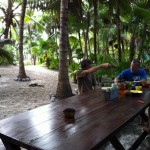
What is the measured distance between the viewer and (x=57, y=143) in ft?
6.32

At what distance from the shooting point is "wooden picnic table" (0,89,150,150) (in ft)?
6.40

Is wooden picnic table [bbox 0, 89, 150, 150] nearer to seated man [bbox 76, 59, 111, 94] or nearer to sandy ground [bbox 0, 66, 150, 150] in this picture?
sandy ground [bbox 0, 66, 150, 150]

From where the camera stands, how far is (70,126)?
233cm

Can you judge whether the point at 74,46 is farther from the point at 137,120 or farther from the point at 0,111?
the point at 137,120

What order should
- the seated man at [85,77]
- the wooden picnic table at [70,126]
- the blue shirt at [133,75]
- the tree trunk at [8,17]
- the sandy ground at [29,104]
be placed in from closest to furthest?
the wooden picnic table at [70,126]
the sandy ground at [29,104]
the seated man at [85,77]
the blue shirt at [133,75]
the tree trunk at [8,17]

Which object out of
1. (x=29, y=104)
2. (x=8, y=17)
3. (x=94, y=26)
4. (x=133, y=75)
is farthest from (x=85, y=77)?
(x=8, y=17)

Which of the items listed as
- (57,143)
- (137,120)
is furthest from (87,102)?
(137,120)

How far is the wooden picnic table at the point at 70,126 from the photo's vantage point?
1.95 m

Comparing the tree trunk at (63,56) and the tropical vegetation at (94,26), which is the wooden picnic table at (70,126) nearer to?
the tree trunk at (63,56)

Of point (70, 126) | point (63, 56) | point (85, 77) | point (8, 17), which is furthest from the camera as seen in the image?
point (8, 17)

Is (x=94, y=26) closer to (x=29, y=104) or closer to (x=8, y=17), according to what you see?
(x=29, y=104)

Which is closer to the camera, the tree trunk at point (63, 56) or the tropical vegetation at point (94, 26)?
the tree trunk at point (63, 56)

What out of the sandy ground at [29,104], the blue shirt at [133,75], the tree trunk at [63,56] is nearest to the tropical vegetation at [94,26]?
the tree trunk at [63,56]

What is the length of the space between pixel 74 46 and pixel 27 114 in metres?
10.4
